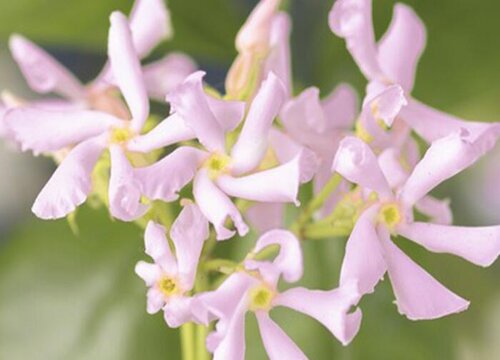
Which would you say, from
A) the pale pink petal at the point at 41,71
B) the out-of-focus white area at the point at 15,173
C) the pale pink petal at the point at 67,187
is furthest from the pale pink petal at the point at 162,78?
the out-of-focus white area at the point at 15,173

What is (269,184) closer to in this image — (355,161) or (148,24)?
(355,161)

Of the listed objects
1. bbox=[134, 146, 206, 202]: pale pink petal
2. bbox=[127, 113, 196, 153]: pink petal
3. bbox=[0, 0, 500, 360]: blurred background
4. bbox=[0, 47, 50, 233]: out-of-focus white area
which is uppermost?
bbox=[127, 113, 196, 153]: pink petal

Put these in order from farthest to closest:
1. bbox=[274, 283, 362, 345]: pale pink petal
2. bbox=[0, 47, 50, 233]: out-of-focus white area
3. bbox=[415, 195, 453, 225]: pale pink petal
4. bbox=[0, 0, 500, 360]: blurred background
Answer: bbox=[0, 47, 50, 233]: out-of-focus white area < bbox=[0, 0, 500, 360]: blurred background < bbox=[415, 195, 453, 225]: pale pink petal < bbox=[274, 283, 362, 345]: pale pink petal

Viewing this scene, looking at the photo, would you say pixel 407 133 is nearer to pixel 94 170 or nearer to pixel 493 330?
pixel 94 170

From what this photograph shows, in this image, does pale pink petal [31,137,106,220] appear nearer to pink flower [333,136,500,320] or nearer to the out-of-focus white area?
pink flower [333,136,500,320]

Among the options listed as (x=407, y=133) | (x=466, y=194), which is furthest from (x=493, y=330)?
(x=407, y=133)

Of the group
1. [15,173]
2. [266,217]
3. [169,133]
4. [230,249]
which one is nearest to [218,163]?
[169,133]

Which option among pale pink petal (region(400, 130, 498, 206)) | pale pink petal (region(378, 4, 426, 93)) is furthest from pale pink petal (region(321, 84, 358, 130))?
pale pink petal (region(400, 130, 498, 206))

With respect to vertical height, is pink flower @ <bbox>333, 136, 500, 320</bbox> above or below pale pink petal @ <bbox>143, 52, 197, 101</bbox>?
above
